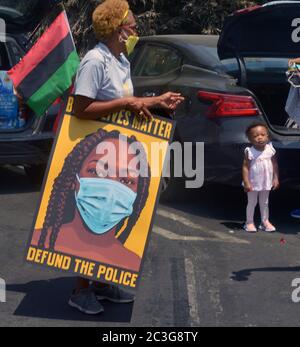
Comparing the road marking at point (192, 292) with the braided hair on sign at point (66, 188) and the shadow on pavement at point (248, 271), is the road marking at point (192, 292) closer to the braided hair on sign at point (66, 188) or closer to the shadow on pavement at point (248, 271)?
the shadow on pavement at point (248, 271)

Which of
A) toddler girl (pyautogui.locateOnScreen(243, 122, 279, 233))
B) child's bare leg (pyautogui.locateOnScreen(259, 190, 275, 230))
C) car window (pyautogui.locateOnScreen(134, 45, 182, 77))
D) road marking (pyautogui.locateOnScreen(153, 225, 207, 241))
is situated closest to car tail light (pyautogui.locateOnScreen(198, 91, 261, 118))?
toddler girl (pyautogui.locateOnScreen(243, 122, 279, 233))

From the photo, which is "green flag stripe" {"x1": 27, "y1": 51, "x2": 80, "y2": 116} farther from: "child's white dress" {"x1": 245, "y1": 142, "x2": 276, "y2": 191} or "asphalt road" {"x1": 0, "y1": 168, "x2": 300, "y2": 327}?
"child's white dress" {"x1": 245, "y1": 142, "x2": 276, "y2": 191}

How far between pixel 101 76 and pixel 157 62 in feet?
10.9

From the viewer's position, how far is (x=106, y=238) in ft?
15.7

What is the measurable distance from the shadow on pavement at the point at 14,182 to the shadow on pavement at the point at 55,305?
276 centimetres

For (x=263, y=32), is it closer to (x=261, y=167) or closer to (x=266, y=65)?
(x=266, y=65)

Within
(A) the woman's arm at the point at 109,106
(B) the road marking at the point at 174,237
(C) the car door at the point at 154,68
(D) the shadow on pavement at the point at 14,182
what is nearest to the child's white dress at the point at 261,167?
(B) the road marking at the point at 174,237

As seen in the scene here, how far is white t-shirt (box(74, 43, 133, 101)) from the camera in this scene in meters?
4.62

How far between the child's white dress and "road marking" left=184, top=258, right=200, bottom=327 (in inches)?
41.4

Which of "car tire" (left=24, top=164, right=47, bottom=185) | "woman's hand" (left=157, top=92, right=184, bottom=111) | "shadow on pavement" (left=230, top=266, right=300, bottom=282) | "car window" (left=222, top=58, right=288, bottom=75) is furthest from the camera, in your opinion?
"car tire" (left=24, top=164, right=47, bottom=185)

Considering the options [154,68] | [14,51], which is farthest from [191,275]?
[14,51]

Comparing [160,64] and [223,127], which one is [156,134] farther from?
[160,64]

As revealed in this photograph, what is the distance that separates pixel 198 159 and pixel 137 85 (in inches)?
47.0

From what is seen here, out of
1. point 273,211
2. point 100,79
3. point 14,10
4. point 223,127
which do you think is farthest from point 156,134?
point 14,10
